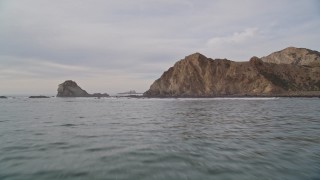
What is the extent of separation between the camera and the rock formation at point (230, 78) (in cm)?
16925

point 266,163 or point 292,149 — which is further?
point 292,149

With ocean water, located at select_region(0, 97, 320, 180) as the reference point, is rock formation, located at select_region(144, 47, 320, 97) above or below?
above

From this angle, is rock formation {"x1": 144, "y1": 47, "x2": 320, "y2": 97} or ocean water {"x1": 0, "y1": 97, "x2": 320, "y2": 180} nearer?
ocean water {"x1": 0, "y1": 97, "x2": 320, "y2": 180}

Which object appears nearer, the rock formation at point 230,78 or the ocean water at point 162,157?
the ocean water at point 162,157

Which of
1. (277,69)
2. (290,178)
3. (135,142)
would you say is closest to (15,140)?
(135,142)

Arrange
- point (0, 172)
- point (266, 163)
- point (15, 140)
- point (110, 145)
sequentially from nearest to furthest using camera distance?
point (0, 172), point (266, 163), point (110, 145), point (15, 140)

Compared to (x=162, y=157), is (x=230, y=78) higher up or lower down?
higher up

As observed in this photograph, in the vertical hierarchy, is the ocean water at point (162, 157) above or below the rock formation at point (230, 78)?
below

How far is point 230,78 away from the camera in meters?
176

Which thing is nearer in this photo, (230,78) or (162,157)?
(162,157)

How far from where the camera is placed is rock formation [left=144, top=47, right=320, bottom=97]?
16925cm

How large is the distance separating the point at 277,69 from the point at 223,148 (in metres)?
189

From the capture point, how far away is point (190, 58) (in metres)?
191

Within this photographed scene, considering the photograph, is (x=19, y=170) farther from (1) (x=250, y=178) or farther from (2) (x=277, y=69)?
(2) (x=277, y=69)
